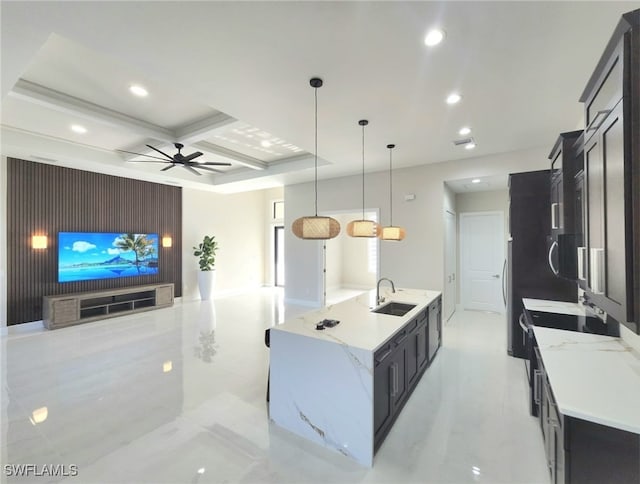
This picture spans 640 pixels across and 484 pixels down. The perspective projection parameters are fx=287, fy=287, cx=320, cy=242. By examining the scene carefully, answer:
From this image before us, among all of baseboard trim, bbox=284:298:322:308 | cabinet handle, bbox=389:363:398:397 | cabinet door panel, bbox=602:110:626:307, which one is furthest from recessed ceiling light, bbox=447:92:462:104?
baseboard trim, bbox=284:298:322:308

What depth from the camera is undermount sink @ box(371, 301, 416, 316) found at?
345 cm

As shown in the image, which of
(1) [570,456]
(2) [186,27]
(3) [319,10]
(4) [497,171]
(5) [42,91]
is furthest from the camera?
(4) [497,171]

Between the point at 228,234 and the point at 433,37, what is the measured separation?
8.04 meters

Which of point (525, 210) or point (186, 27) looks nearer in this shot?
point (186, 27)

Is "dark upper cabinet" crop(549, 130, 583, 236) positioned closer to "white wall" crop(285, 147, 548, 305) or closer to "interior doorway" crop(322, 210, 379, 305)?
"white wall" crop(285, 147, 548, 305)

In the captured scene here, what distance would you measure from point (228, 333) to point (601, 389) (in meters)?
4.93

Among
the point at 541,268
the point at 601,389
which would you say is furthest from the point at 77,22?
the point at 541,268

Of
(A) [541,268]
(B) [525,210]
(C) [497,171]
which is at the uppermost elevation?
(C) [497,171]

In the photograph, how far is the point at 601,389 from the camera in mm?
1416

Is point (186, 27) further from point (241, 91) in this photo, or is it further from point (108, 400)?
point (108, 400)

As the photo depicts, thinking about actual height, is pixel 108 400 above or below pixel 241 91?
below

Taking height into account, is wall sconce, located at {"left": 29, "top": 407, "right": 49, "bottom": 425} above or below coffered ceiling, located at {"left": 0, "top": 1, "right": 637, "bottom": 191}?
below

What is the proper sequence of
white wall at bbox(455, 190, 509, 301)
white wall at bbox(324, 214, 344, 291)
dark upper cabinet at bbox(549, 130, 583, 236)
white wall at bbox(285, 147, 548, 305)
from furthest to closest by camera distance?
white wall at bbox(324, 214, 344, 291)
white wall at bbox(455, 190, 509, 301)
white wall at bbox(285, 147, 548, 305)
dark upper cabinet at bbox(549, 130, 583, 236)

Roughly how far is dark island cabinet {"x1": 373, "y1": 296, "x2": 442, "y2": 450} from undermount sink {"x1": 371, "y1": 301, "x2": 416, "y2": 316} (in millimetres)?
182
